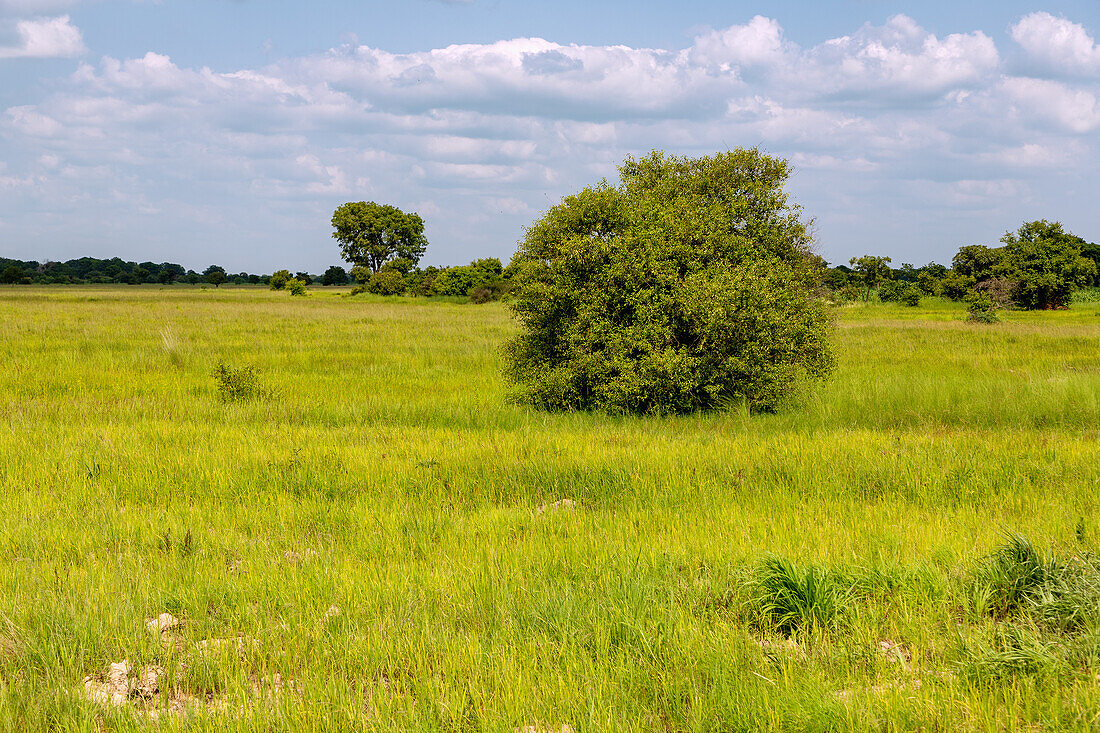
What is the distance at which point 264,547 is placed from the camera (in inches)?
232

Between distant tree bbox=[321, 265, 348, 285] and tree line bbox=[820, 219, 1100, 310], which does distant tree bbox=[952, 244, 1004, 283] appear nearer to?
tree line bbox=[820, 219, 1100, 310]

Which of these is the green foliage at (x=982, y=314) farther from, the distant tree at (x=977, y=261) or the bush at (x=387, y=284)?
the bush at (x=387, y=284)

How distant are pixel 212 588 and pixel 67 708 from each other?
140 centimetres

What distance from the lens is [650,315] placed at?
13.6 metres

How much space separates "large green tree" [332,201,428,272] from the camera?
327 feet

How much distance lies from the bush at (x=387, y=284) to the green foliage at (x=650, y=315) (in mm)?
68612

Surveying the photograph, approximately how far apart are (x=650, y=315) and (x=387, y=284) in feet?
233

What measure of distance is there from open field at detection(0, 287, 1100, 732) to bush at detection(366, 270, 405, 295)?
228 ft

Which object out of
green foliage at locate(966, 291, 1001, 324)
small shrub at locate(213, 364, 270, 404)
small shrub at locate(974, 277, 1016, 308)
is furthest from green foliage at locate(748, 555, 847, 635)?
small shrub at locate(974, 277, 1016, 308)

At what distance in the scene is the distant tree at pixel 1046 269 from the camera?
5613 cm

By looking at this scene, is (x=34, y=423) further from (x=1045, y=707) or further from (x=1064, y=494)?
(x=1064, y=494)

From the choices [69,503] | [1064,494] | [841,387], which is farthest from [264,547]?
[841,387]

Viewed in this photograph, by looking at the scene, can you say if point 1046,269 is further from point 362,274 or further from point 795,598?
point 362,274

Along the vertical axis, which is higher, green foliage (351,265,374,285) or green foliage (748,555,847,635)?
green foliage (351,265,374,285)
